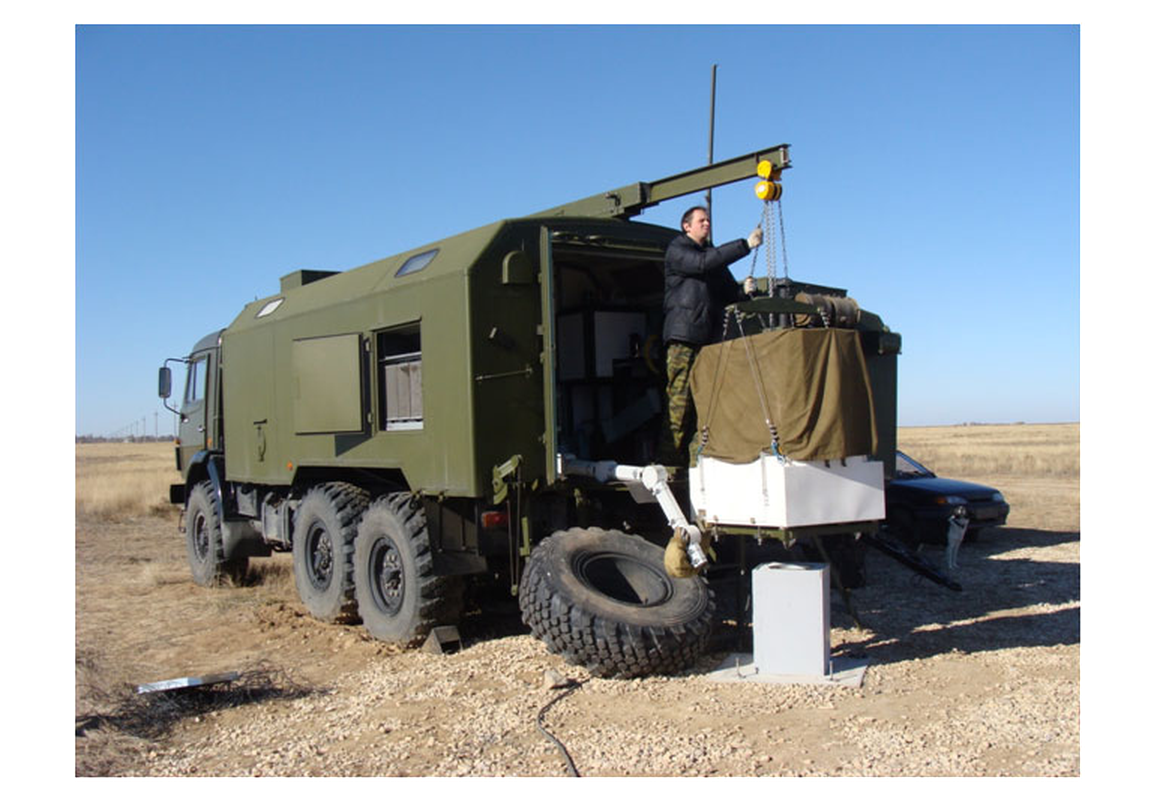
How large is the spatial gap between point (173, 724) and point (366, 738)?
1.25 m

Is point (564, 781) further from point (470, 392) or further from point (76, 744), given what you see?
point (470, 392)

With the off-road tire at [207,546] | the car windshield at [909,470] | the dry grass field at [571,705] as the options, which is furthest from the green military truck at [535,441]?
the car windshield at [909,470]

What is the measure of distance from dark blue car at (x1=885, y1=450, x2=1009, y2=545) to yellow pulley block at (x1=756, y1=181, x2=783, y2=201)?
689cm

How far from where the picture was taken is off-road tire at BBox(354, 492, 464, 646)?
303 inches

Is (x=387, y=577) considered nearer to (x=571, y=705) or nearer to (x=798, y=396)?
(x=571, y=705)

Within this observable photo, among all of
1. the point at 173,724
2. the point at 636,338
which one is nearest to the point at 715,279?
the point at 636,338

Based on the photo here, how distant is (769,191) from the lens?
659cm

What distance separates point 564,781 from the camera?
184 inches

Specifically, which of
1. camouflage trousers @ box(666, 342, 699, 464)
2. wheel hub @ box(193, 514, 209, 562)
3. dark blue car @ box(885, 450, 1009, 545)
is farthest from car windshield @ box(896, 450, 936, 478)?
wheel hub @ box(193, 514, 209, 562)

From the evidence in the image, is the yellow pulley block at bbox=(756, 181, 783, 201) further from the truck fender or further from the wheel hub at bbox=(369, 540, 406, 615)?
the truck fender

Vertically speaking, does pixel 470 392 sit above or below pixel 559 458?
above

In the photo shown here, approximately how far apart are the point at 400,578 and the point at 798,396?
146 inches

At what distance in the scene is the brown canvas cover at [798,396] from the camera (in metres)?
6.12

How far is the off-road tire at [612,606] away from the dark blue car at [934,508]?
6249 millimetres
